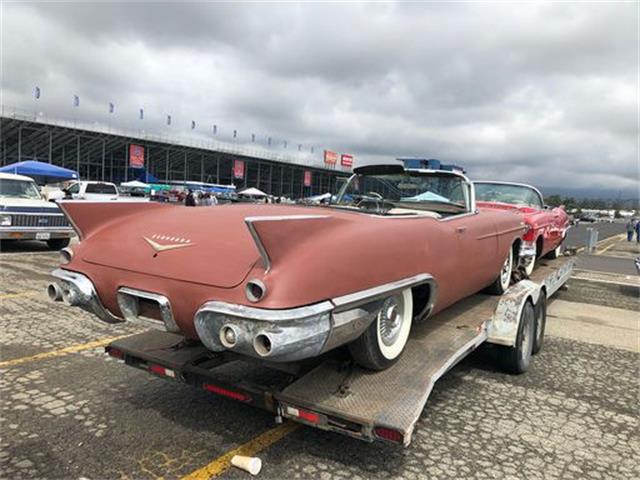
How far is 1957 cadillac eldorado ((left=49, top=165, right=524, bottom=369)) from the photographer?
2477 millimetres

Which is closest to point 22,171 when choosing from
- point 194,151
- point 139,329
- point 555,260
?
point 139,329

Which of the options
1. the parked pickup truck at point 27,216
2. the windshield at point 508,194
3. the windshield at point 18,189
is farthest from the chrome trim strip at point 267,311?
the windshield at point 18,189

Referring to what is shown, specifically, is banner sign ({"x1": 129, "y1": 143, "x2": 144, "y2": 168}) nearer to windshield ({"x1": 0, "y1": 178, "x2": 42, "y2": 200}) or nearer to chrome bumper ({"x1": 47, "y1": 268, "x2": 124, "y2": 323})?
windshield ({"x1": 0, "y1": 178, "x2": 42, "y2": 200})

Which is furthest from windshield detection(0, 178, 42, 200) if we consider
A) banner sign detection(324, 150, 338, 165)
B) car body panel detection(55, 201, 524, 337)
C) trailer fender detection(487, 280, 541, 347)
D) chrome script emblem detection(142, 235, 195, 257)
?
banner sign detection(324, 150, 338, 165)

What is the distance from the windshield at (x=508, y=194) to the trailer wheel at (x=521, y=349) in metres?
3.72

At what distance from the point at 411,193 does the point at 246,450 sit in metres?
2.87

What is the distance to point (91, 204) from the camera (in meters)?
3.52

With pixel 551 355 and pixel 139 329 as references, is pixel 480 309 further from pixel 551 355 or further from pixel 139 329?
pixel 139 329

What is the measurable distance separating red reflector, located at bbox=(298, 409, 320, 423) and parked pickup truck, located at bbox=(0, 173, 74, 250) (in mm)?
9191

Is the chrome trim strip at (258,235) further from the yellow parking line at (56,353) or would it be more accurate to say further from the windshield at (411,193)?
the yellow parking line at (56,353)

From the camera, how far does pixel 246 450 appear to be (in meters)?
3.05

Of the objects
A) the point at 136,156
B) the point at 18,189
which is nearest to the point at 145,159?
the point at 136,156

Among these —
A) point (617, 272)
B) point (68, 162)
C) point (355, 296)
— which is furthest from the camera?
point (68, 162)

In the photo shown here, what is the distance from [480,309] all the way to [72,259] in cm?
346
